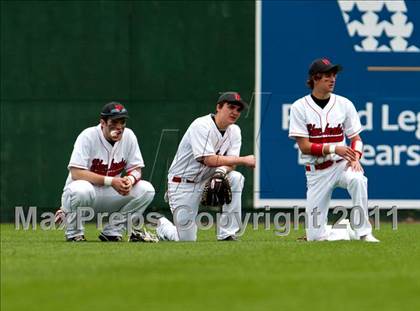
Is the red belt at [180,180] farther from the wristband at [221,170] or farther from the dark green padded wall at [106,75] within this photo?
the dark green padded wall at [106,75]

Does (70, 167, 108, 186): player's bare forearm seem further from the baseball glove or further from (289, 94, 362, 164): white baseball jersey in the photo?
(289, 94, 362, 164): white baseball jersey

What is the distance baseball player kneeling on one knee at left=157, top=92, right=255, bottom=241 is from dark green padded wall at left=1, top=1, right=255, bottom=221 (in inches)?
133

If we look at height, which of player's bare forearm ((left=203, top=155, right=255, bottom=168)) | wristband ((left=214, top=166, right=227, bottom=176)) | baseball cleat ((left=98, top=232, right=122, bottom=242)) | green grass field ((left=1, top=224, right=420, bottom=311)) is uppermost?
player's bare forearm ((left=203, top=155, right=255, bottom=168))

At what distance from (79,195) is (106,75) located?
4.37 m

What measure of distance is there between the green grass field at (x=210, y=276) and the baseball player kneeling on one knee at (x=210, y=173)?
66 cm

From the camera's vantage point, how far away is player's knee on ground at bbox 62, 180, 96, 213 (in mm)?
9781

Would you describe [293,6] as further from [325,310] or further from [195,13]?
[325,310]

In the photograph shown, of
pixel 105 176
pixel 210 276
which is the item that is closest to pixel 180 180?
pixel 105 176

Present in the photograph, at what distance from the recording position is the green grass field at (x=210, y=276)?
5559 millimetres

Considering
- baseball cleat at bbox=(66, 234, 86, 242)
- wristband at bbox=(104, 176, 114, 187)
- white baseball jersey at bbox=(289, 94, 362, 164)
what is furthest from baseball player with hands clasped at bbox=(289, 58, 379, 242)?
baseball cleat at bbox=(66, 234, 86, 242)

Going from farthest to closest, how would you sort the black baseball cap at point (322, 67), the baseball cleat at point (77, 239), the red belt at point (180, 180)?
the red belt at point (180, 180) < the baseball cleat at point (77, 239) < the black baseball cap at point (322, 67)

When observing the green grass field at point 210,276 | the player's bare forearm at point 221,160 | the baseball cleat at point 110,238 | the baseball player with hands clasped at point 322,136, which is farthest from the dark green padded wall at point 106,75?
the green grass field at point 210,276

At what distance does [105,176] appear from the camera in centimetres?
994

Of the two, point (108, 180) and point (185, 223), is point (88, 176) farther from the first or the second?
point (185, 223)
